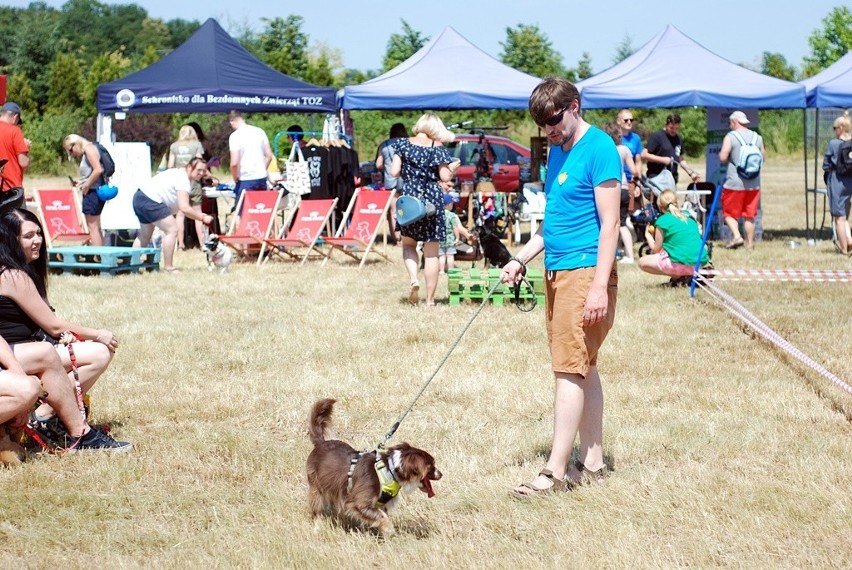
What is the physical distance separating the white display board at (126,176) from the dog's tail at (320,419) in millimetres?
11055

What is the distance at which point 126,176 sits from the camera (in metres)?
15.5

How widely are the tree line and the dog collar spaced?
2500cm

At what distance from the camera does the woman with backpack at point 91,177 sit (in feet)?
43.0

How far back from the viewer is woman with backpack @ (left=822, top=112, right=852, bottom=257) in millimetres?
13898

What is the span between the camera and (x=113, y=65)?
44406mm

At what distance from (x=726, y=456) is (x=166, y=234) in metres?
8.63

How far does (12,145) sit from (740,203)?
9.26 m

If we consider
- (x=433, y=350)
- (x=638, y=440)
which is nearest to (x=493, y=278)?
(x=433, y=350)

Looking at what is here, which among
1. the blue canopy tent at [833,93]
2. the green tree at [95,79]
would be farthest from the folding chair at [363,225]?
the green tree at [95,79]

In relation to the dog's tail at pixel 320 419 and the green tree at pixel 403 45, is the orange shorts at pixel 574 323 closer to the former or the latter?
the dog's tail at pixel 320 419

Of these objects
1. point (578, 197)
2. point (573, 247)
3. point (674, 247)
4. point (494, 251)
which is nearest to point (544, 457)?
point (573, 247)

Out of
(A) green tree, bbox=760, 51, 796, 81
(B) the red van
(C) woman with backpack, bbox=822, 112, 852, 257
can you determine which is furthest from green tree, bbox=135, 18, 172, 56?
(C) woman with backpack, bbox=822, 112, 852, 257

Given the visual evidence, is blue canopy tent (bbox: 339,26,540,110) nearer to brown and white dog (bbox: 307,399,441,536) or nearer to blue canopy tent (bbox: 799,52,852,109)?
blue canopy tent (bbox: 799,52,852,109)

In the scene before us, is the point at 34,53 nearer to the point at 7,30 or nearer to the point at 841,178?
the point at 7,30
